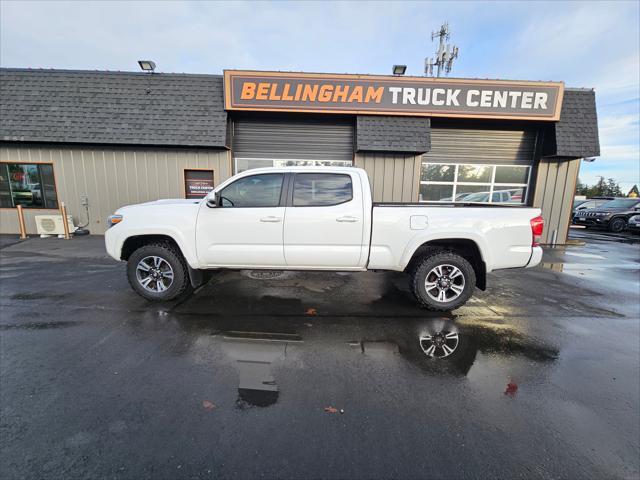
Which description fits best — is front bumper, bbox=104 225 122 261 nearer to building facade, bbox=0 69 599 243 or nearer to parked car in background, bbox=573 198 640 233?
building facade, bbox=0 69 599 243

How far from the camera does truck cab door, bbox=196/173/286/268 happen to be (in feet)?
14.1

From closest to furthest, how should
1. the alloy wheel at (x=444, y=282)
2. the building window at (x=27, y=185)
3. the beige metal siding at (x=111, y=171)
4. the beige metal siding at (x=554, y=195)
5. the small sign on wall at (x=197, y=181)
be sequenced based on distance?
1. the alloy wheel at (x=444, y=282)
2. the beige metal siding at (x=111, y=171)
3. the building window at (x=27, y=185)
4. the small sign on wall at (x=197, y=181)
5. the beige metal siding at (x=554, y=195)

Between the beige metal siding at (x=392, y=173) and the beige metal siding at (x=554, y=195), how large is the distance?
429 cm

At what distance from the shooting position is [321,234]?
431 centimetres

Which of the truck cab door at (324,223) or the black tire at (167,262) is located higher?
the truck cab door at (324,223)

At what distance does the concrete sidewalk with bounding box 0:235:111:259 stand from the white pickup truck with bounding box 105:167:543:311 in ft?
13.4

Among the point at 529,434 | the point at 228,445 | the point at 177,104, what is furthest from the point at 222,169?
the point at 529,434

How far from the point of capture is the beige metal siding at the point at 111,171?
970 centimetres

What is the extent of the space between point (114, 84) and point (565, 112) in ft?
47.6

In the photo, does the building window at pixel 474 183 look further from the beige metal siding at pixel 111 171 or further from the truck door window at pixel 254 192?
the truck door window at pixel 254 192

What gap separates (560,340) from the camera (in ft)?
11.9

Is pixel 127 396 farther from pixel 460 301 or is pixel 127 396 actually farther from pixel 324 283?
pixel 460 301

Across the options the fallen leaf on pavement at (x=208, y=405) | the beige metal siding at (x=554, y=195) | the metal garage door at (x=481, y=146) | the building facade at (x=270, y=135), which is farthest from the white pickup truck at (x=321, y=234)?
the beige metal siding at (x=554, y=195)

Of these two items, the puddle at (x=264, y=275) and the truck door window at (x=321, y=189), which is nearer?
the truck door window at (x=321, y=189)
